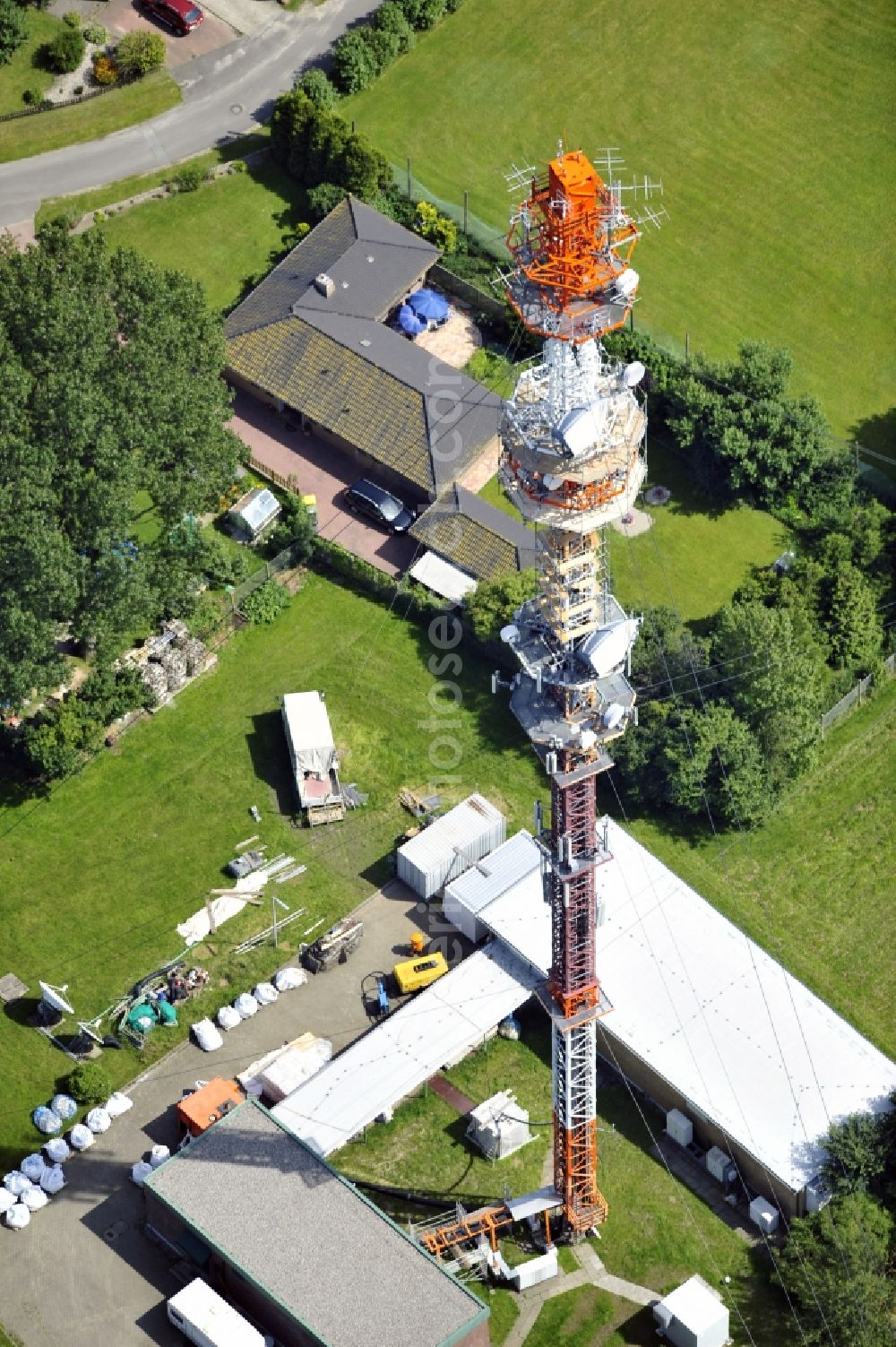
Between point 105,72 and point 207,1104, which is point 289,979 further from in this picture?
point 105,72

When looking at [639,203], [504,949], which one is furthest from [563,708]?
[639,203]

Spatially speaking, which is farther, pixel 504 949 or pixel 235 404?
pixel 235 404

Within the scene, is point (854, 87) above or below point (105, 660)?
above

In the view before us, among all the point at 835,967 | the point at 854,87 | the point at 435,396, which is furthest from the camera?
the point at 854,87

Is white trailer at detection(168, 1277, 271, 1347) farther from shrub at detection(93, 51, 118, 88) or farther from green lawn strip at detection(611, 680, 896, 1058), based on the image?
shrub at detection(93, 51, 118, 88)

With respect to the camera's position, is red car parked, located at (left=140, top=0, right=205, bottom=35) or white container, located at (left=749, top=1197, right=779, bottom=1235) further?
red car parked, located at (left=140, top=0, right=205, bottom=35)

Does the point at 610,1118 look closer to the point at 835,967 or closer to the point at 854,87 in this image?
the point at 835,967

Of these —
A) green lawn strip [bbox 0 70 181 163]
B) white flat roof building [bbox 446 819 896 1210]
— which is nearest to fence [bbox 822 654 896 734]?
white flat roof building [bbox 446 819 896 1210]
